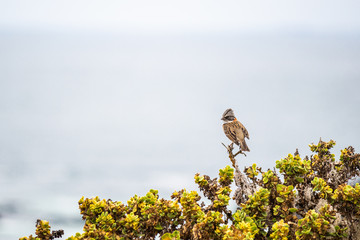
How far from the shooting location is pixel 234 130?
8.46m

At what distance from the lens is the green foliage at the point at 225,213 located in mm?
4941

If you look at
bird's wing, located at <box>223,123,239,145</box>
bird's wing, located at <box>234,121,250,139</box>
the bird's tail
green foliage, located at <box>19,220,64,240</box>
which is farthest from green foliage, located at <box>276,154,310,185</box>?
green foliage, located at <box>19,220,64,240</box>

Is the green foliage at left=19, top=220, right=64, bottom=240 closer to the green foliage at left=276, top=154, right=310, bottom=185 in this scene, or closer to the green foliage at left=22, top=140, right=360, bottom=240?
the green foliage at left=22, top=140, right=360, bottom=240

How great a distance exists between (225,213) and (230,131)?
2.82 metres

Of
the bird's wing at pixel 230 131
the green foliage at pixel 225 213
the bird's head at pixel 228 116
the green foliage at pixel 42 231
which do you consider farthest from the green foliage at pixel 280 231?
the bird's head at pixel 228 116

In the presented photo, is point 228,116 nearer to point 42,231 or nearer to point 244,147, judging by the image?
point 244,147

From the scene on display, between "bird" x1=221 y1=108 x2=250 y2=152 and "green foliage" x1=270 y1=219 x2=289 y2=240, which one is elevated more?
"bird" x1=221 y1=108 x2=250 y2=152

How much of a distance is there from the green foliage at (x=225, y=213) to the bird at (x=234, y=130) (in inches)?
67.8

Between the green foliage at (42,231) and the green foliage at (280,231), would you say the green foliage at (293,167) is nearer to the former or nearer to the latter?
the green foliage at (280,231)

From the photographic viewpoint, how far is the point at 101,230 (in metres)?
5.23

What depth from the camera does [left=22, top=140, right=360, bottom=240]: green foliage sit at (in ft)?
16.2

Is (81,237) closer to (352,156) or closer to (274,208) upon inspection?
(274,208)

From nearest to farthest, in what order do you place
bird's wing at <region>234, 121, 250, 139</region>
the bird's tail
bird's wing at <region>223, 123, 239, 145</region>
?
the bird's tail, bird's wing at <region>223, 123, 239, 145</region>, bird's wing at <region>234, 121, 250, 139</region>

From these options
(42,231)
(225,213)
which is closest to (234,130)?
(225,213)
